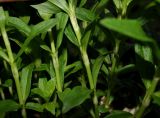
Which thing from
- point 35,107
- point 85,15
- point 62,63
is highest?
point 85,15

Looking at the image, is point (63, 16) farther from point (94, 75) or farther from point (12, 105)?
point (12, 105)

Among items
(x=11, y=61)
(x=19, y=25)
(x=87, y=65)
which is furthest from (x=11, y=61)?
(x=87, y=65)

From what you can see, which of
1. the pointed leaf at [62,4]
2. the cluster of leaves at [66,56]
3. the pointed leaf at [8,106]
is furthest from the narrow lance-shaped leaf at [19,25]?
the pointed leaf at [8,106]

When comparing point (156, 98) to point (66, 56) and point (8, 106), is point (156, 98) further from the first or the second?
point (8, 106)

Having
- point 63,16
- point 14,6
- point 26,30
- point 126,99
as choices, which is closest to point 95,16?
point 63,16

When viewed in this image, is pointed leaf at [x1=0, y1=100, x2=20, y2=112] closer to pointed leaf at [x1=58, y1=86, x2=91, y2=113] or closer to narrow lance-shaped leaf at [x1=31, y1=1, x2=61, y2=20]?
pointed leaf at [x1=58, y1=86, x2=91, y2=113]

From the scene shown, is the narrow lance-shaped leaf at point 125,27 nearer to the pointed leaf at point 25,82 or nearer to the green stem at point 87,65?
the green stem at point 87,65
